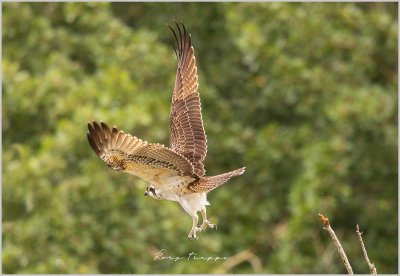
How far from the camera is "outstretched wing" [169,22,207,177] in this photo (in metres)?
3.62

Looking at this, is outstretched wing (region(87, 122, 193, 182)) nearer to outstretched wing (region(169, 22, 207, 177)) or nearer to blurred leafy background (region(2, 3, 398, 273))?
outstretched wing (region(169, 22, 207, 177))

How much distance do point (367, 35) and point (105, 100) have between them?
8.78 ft

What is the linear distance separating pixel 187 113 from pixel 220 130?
4.16 m

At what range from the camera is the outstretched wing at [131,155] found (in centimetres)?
304

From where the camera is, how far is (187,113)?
3.88 m

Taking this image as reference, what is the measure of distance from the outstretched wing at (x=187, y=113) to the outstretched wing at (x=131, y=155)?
33 cm

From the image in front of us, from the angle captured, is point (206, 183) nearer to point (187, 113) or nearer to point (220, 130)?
point (187, 113)

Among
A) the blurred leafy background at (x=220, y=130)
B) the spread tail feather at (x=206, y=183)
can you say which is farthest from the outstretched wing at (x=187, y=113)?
the blurred leafy background at (x=220, y=130)

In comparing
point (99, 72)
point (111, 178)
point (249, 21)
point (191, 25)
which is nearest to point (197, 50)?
point (191, 25)

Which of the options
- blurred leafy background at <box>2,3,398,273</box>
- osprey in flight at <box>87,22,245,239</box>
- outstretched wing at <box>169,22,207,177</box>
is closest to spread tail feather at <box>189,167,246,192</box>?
osprey in flight at <box>87,22,245,239</box>

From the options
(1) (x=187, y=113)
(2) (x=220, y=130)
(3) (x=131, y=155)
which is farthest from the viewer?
(2) (x=220, y=130)

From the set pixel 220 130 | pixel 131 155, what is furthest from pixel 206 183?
pixel 220 130

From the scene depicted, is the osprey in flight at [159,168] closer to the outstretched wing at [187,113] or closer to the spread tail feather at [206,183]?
the spread tail feather at [206,183]

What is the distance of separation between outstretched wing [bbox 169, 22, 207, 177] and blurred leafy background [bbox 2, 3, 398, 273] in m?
2.76
